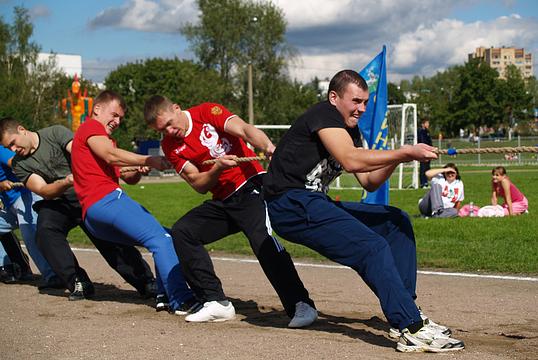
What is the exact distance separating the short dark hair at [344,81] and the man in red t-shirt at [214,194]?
1152 millimetres

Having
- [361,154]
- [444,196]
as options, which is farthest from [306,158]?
[444,196]

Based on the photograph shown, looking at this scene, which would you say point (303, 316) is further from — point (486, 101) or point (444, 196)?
point (486, 101)

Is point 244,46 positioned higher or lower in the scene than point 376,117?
higher

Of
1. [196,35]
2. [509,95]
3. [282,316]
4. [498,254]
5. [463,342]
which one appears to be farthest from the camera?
[509,95]

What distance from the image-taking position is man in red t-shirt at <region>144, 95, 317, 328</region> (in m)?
7.01

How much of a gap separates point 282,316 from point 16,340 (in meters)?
2.22

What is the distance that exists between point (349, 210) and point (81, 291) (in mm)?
3543

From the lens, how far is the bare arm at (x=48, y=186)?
8.45 m

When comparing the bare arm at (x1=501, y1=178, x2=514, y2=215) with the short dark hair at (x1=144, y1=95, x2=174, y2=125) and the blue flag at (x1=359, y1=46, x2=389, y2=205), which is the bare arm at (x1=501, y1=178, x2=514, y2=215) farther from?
the short dark hair at (x1=144, y1=95, x2=174, y2=125)

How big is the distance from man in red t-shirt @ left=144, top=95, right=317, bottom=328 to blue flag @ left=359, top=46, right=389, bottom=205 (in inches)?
→ 257

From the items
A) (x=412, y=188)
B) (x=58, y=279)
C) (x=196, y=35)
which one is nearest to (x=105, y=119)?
(x=58, y=279)

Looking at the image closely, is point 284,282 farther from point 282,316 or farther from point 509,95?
point 509,95

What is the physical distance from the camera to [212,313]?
7047 millimetres

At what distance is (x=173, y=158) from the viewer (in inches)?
292
